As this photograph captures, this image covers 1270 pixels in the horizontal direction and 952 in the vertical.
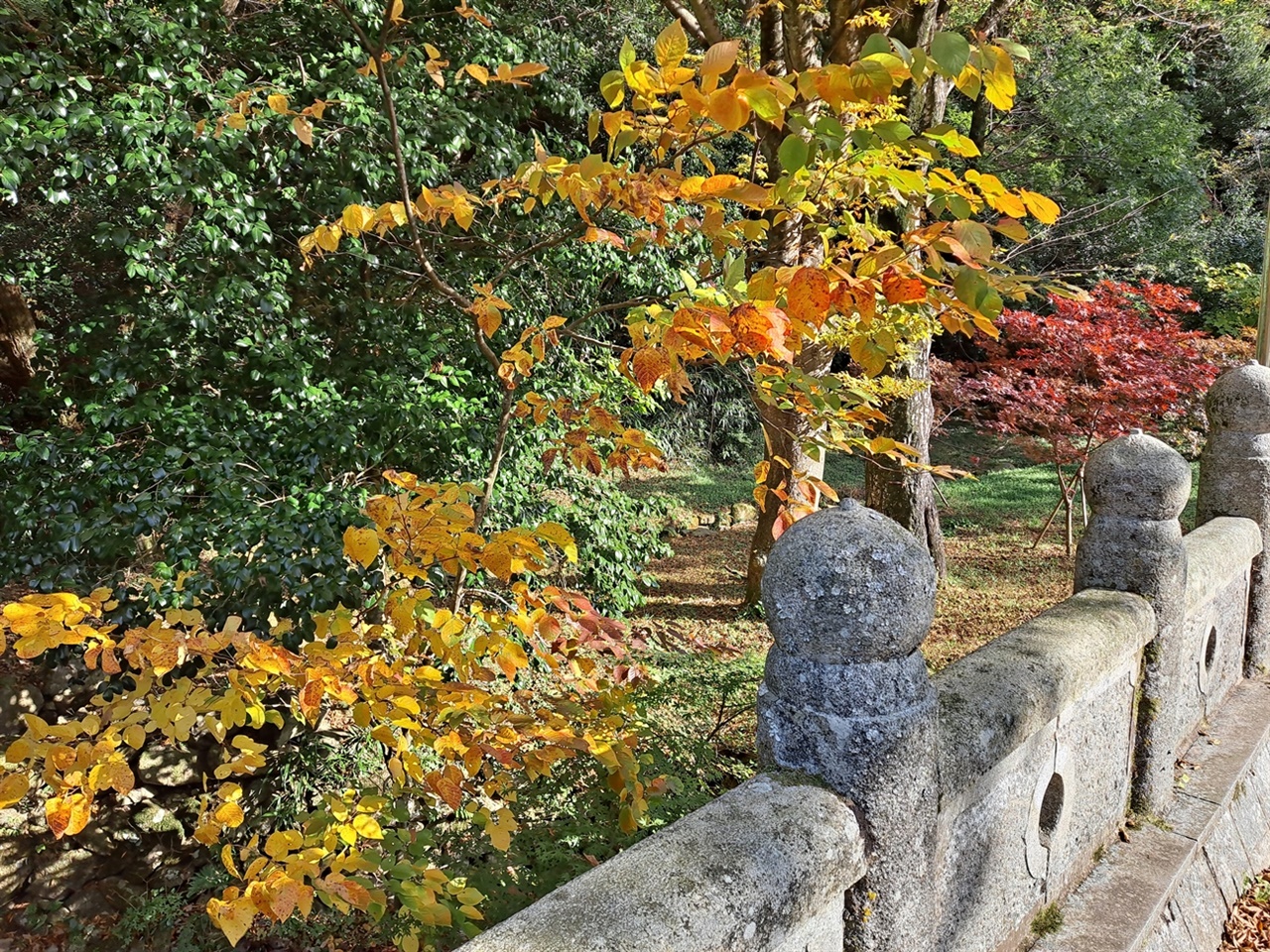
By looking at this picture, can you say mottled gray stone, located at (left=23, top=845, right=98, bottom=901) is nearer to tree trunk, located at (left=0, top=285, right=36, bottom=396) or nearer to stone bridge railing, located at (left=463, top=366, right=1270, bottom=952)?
tree trunk, located at (left=0, top=285, right=36, bottom=396)

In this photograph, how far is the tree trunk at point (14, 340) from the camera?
522 centimetres

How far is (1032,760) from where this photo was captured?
2.41m

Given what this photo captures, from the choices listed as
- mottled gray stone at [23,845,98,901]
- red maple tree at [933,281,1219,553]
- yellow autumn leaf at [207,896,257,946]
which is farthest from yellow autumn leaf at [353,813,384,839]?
red maple tree at [933,281,1219,553]

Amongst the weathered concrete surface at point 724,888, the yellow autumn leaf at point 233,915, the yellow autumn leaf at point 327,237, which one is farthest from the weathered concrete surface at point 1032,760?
the yellow autumn leaf at point 327,237

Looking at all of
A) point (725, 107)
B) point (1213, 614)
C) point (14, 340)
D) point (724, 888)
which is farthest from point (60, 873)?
point (1213, 614)

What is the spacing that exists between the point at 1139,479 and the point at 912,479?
4.34 metres

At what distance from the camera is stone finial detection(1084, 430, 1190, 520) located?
2.98 metres

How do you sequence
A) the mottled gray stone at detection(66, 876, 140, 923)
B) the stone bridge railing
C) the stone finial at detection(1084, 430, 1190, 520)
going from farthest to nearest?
the mottled gray stone at detection(66, 876, 140, 923), the stone finial at detection(1084, 430, 1190, 520), the stone bridge railing

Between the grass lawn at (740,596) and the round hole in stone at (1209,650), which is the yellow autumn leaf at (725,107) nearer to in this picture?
the grass lawn at (740,596)

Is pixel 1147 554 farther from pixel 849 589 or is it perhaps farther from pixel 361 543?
pixel 361 543

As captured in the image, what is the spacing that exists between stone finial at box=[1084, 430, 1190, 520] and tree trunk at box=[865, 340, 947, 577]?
3.78 meters

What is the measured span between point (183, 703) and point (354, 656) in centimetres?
42

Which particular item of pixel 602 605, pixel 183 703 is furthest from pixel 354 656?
pixel 602 605

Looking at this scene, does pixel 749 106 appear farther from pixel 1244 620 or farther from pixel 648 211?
pixel 1244 620
